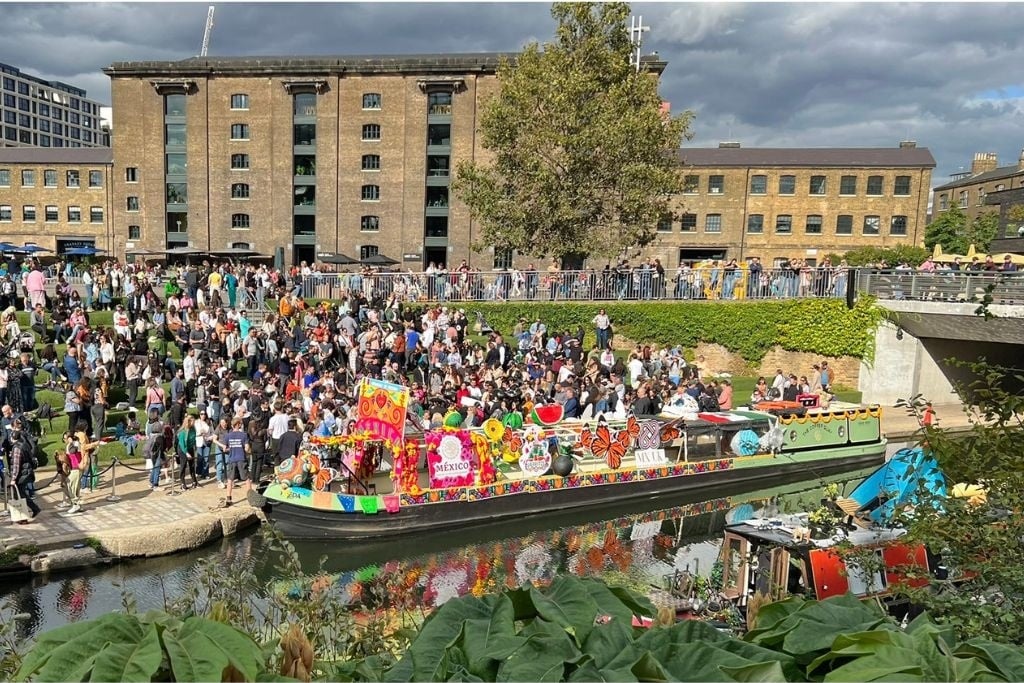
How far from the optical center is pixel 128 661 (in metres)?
2.35

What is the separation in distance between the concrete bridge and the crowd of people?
3.07m

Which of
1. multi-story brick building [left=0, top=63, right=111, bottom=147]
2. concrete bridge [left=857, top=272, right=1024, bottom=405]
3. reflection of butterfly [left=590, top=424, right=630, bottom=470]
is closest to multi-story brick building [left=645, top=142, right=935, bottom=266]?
concrete bridge [left=857, top=272, right=1024, bottom=405]

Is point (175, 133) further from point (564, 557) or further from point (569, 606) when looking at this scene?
point (569, 606)

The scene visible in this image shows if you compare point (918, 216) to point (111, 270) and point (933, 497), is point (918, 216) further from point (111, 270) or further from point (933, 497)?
point (933, 497)

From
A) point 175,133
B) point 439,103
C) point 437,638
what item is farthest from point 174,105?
point 437,638

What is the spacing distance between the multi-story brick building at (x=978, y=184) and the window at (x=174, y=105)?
57.7 meters

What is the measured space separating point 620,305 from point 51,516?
69.4ft

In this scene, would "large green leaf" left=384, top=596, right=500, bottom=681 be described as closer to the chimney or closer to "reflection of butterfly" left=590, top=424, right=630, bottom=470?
"reflection of butterfly" left=590, top=424, right=630, bottom=470

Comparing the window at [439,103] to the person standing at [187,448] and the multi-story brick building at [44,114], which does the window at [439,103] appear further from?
the multi-story brick building at [44,114]

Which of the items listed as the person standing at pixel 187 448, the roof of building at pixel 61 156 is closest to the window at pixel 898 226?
the person standing at pixel 187 448

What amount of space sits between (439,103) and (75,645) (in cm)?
4602

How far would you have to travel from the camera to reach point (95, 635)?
247cm

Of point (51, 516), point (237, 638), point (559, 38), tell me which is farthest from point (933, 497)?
point (559, 38)

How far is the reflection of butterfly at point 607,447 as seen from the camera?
19109 millimetres
